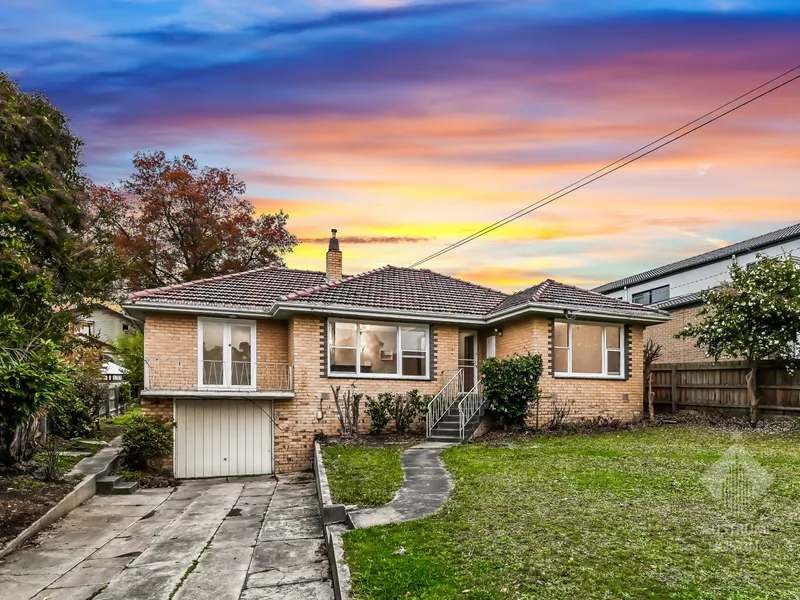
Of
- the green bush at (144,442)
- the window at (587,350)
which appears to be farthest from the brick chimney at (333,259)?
the window at (587,350)

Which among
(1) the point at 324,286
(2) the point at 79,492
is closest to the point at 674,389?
(1) the point at 324,286

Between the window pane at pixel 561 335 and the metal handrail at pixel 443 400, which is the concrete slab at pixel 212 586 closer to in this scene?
the metal handrail at pixel 443 400

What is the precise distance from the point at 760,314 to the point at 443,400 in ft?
27.7

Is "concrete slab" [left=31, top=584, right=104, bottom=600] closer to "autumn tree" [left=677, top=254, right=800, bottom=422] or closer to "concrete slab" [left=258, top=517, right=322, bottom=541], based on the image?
"concrete slab" [left=258, top=517, right=322, bottom=541]

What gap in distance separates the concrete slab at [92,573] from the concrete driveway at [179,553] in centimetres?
1

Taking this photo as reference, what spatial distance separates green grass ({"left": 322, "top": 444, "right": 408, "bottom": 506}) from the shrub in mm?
1594

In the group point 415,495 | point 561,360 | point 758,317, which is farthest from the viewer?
point 561,360

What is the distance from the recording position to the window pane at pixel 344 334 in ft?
51.0

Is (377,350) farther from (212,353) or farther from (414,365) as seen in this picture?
(212,353)

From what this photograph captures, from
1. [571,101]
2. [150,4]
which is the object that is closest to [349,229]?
[571,101]

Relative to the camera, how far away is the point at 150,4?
9547 millimetres

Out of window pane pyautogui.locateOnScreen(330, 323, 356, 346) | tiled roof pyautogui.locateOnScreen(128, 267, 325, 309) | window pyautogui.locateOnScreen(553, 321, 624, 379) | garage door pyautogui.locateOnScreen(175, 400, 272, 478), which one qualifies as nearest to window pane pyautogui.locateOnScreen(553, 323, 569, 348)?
window pyautogui.locateOnScreen(553, 321, 624, 379)

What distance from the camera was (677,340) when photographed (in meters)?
22.0

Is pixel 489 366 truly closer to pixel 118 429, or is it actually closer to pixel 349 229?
pixel 349 229
